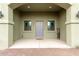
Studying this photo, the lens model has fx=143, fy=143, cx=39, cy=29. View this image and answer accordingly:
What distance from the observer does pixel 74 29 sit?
9250 millimetres

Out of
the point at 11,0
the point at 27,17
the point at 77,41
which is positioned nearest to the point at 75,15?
the point at 77,41

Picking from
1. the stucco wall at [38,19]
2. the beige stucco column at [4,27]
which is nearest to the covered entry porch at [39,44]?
the beige stucco column at [4,27]

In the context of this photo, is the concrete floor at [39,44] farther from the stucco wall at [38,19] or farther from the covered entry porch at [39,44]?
the stucco wall at [38,19]

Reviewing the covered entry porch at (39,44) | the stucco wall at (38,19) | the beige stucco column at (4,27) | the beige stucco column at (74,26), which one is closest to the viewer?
the beige stucco column at (4,27)

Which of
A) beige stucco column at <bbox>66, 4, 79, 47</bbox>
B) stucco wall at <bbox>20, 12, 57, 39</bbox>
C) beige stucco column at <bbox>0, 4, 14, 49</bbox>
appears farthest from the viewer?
stucco wall at <bbox>20, 12, 57, 39</bbox>

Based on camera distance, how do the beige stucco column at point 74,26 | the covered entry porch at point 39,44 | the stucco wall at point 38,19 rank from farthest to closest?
the stucco wall at point 38,19 → the covered entry porch at point 39,44 → the beige stucco column at point 74,26

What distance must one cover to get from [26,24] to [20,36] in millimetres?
1493

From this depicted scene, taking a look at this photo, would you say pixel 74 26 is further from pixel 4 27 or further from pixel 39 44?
pixel 4 27

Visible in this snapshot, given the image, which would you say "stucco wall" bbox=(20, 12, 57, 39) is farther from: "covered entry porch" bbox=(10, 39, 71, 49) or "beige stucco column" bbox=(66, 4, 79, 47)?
"beige stucco column" bbox=(66, 4, 79, 47)

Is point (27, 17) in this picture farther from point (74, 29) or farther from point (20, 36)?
point (74, 29)

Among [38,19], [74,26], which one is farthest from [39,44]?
[38,19]

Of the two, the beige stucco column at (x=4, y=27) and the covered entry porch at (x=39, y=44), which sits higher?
the beige stucco column at (x=4, y=27)

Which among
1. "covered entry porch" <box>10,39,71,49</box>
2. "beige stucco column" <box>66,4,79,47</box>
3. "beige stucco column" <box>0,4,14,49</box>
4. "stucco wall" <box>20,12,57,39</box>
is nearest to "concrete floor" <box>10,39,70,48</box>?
"covered entry porch" <box>10,39,71,49</box>

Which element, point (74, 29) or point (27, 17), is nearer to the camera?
point (74, 29)
